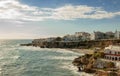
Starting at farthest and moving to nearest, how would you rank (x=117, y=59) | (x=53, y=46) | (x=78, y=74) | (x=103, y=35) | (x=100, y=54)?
(x=103, y=35) < (x=53, y=46) < (x=100, y=54) < (x=117, y=59) < (x=78, y=74)

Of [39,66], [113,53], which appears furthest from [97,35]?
[113,53]

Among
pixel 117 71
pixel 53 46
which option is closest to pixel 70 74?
pixel 117 71

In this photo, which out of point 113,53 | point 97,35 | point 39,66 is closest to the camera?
point 113,53

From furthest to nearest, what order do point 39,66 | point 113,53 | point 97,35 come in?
point 97,35 → point 39,66 → point 113,53

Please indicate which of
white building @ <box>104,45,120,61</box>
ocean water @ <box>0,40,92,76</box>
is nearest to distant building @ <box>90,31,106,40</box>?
ocean water @ <box>0,40,92,76</box>

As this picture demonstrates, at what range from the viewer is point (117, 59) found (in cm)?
5272

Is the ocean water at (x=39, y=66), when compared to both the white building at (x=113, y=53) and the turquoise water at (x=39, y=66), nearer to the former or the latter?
the turquoise water at (x=39, y=66)

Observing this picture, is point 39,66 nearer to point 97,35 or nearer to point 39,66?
point 39,66

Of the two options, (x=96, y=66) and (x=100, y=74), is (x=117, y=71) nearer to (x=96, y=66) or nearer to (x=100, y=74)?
(x=100, y=74)

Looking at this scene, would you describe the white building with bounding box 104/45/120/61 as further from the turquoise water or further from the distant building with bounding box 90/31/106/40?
the distant building with bounding box 90/31/106/40

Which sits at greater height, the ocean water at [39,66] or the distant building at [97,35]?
the distant building at [97,35]

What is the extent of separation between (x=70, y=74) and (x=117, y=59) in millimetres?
10718

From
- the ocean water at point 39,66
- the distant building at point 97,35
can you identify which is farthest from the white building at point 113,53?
the distant building at point 97,35

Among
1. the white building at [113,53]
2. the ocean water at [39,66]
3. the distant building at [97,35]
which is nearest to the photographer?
the ocean water at [39,66]
